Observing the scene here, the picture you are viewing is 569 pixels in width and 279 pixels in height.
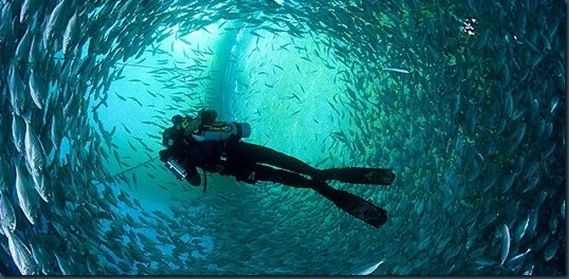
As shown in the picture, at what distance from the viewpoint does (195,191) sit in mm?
12570

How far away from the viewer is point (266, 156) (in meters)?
5.21

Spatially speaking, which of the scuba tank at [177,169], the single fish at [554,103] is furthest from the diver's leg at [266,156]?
the single fish at [554,103]

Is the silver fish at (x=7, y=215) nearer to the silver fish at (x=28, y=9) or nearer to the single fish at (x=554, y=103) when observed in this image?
the silver fish at (x=28, y=9)

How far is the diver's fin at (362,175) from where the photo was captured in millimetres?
4883

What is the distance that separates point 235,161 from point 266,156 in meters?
0.37

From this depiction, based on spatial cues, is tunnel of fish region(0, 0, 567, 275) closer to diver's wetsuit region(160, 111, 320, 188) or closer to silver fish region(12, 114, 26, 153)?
silver fish region(12, 114, 26, 153)

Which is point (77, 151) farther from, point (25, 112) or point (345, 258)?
point (345, 258)

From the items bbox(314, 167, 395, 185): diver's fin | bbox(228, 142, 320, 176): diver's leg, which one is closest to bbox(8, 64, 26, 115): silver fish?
bbox(228, 142, 320, 176): diver's leg

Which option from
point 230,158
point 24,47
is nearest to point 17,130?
point 24,47

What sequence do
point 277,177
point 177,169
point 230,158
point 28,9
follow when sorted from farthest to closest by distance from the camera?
point 277,177 → point 230,158 → point 177,169 → point 28,9

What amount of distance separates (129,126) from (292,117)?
6137mm

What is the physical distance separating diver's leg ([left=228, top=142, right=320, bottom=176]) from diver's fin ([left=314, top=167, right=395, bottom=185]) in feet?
0.50

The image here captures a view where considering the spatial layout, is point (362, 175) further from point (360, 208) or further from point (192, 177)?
point (192, 177)

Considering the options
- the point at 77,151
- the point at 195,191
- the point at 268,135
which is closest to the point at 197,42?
the point at 268,135
